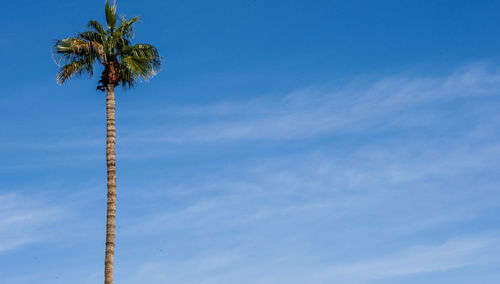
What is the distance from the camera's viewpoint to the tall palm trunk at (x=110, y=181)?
31.5 meters

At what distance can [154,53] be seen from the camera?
36.7 meters

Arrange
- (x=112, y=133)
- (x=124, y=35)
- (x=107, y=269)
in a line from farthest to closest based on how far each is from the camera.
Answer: (x=124, y=35) < (x=112, y=133) < (x=107, y=269)

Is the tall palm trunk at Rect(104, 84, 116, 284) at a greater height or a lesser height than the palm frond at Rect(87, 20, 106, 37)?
lesser

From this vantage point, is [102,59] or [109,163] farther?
[102,59]

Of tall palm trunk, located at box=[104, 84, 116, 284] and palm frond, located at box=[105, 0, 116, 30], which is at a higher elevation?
palm frond, located at box=[105, 0, 116, 30]

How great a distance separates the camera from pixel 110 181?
32906 mm

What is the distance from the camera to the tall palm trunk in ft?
103

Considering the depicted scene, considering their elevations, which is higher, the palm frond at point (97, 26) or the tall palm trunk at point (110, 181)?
the palm frond at point (97, 26)

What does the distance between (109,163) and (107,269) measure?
521 centimetres

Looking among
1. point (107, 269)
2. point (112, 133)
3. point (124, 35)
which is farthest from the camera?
point (124, 35)

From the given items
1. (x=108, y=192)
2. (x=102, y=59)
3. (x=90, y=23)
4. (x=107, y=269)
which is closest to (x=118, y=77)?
(x=102, y=59)

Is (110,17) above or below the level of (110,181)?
above

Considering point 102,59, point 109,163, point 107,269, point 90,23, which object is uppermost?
point 90,23

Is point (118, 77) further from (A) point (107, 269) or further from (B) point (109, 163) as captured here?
(A) point (107, 269)
